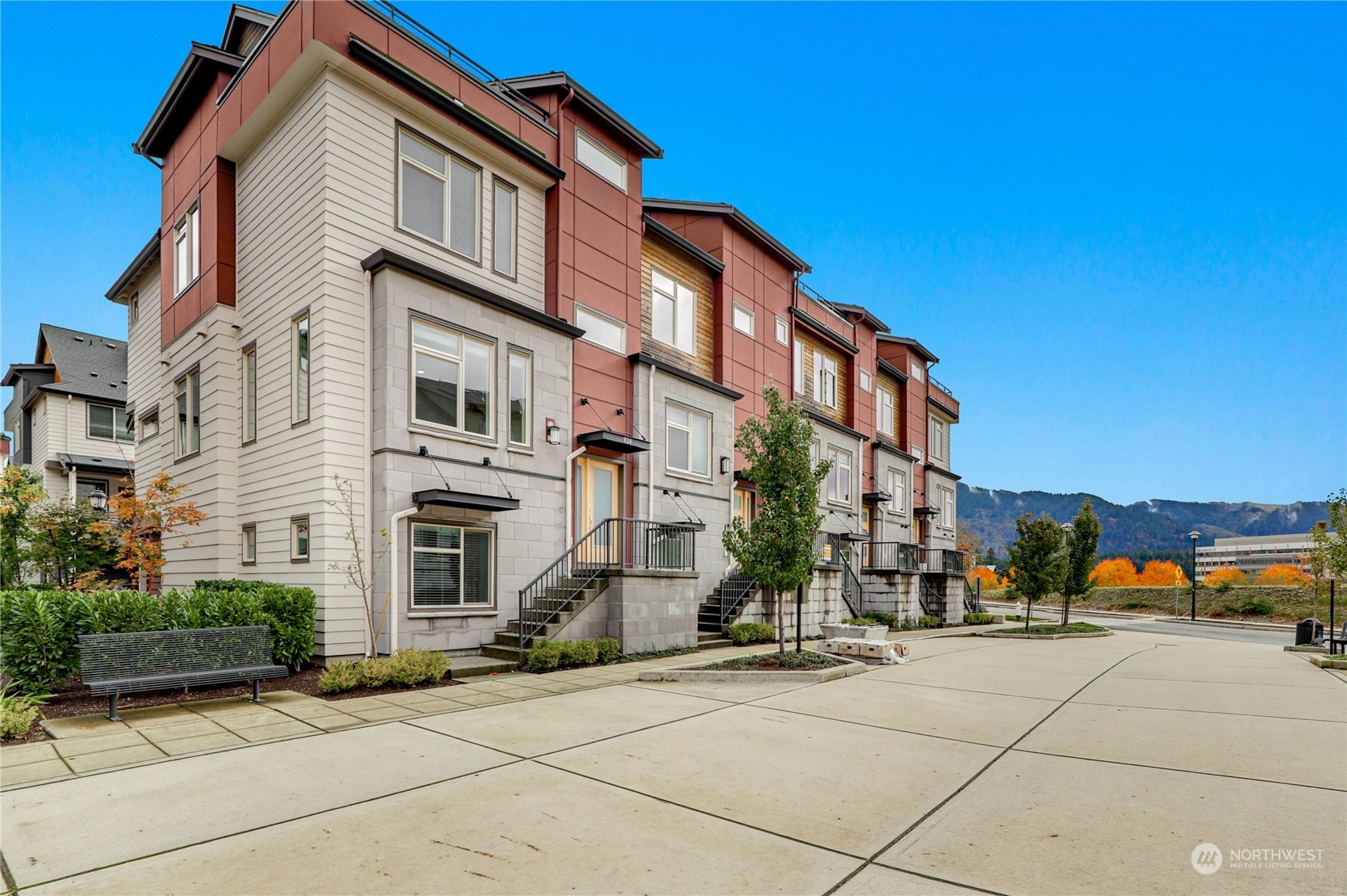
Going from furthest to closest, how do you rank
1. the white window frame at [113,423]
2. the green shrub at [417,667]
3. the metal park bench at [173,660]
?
the white window frame at [113,423]
the green shrub at [417,667]
the metal park bench at [173,660]

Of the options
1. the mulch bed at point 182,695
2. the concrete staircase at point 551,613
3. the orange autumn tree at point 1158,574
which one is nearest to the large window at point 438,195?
the concrete staircase at point 551,613

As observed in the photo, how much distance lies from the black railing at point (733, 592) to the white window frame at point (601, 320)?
5.91 metres

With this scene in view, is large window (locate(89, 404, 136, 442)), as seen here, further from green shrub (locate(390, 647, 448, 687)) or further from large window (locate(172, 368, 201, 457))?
green shrub (locate(390, 647, 448, 687))

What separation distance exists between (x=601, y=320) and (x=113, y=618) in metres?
10.2

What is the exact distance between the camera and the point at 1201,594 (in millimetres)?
44000

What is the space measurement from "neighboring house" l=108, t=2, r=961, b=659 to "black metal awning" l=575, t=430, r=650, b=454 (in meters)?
0.16

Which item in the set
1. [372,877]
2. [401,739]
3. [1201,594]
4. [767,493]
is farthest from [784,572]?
[1201,594]

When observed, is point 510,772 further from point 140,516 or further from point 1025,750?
point 140,516

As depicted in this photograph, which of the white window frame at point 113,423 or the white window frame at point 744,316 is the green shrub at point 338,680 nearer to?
the white window frame at point 744,316

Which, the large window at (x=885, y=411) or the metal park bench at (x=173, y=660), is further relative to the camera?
the large window at (x=885, y=411)

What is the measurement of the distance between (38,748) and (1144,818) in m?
9.34

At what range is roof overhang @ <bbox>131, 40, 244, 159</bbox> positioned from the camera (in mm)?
14609

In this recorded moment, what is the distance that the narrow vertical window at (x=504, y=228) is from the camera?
46.6 feet

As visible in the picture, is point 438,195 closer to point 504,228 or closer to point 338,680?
point 504,228
